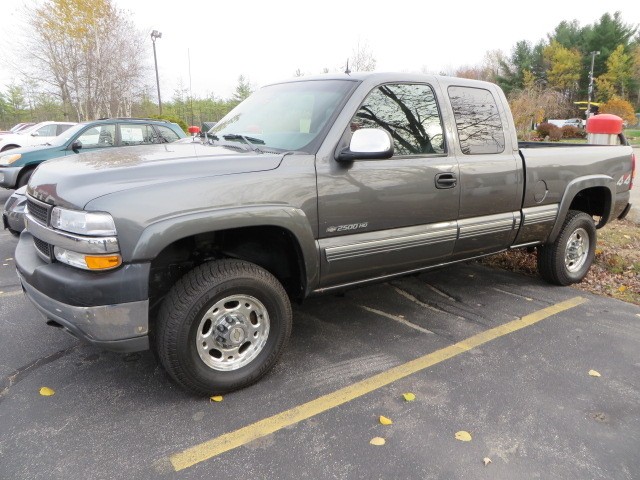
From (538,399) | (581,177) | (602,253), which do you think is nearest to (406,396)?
(538,399)

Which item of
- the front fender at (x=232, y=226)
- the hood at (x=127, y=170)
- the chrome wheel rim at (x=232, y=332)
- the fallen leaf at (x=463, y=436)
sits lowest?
the fallen leaf at (x=463, y=436)

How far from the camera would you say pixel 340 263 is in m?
3.03

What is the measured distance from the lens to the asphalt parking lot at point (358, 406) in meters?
2.26

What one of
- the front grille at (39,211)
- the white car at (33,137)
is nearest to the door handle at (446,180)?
the front grille at (39,211)

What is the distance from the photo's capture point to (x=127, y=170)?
2473 millimetres

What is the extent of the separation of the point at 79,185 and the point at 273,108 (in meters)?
1.62

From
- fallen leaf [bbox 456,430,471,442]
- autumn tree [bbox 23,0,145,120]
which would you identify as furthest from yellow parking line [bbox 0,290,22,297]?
autumn tree [bbox 23,0,145,120]

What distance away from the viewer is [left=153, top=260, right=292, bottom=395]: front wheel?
100 inches

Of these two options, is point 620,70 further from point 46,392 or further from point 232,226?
point 46,392

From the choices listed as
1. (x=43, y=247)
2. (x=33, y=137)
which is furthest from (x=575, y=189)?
(x=33, y=137)

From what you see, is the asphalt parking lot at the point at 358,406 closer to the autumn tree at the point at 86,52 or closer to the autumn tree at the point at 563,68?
the autumn tree at the point at 86,52

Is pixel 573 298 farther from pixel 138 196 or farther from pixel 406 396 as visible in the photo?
pixel 138 196

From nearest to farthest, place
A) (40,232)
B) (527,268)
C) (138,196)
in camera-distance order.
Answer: (138,196)
(40,232)
(527,268)

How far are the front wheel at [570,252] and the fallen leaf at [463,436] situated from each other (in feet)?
9.02
